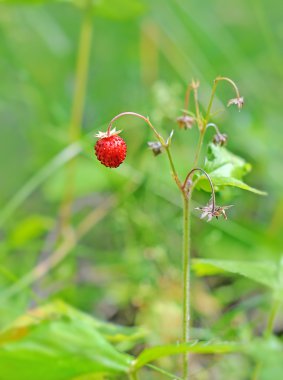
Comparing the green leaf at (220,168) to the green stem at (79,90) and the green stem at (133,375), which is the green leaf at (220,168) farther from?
the green stem at (79,90)

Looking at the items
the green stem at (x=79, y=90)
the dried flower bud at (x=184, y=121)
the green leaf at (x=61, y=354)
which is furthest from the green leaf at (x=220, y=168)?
the green stem at (x=79, y=90)

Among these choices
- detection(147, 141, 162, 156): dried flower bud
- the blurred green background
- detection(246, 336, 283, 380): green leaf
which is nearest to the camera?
detection(246, 336, 283, 380): green leaf

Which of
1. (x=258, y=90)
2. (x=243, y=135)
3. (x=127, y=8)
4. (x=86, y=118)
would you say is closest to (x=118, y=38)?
(x=86, y=118)

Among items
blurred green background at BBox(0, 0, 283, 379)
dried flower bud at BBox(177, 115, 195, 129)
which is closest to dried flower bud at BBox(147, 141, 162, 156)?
dried flower bud at BBox(177, 115, 195, 129)

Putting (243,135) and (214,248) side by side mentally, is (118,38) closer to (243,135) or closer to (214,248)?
(243,135)

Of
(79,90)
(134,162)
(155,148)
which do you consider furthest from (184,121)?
(134,162)

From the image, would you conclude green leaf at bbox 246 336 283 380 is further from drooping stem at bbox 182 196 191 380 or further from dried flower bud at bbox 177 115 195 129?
dried flower bud at bbox 177 115 195 129

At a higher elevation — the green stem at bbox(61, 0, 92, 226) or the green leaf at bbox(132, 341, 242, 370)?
the green stem at bbox(61, 0, 92, 226)
